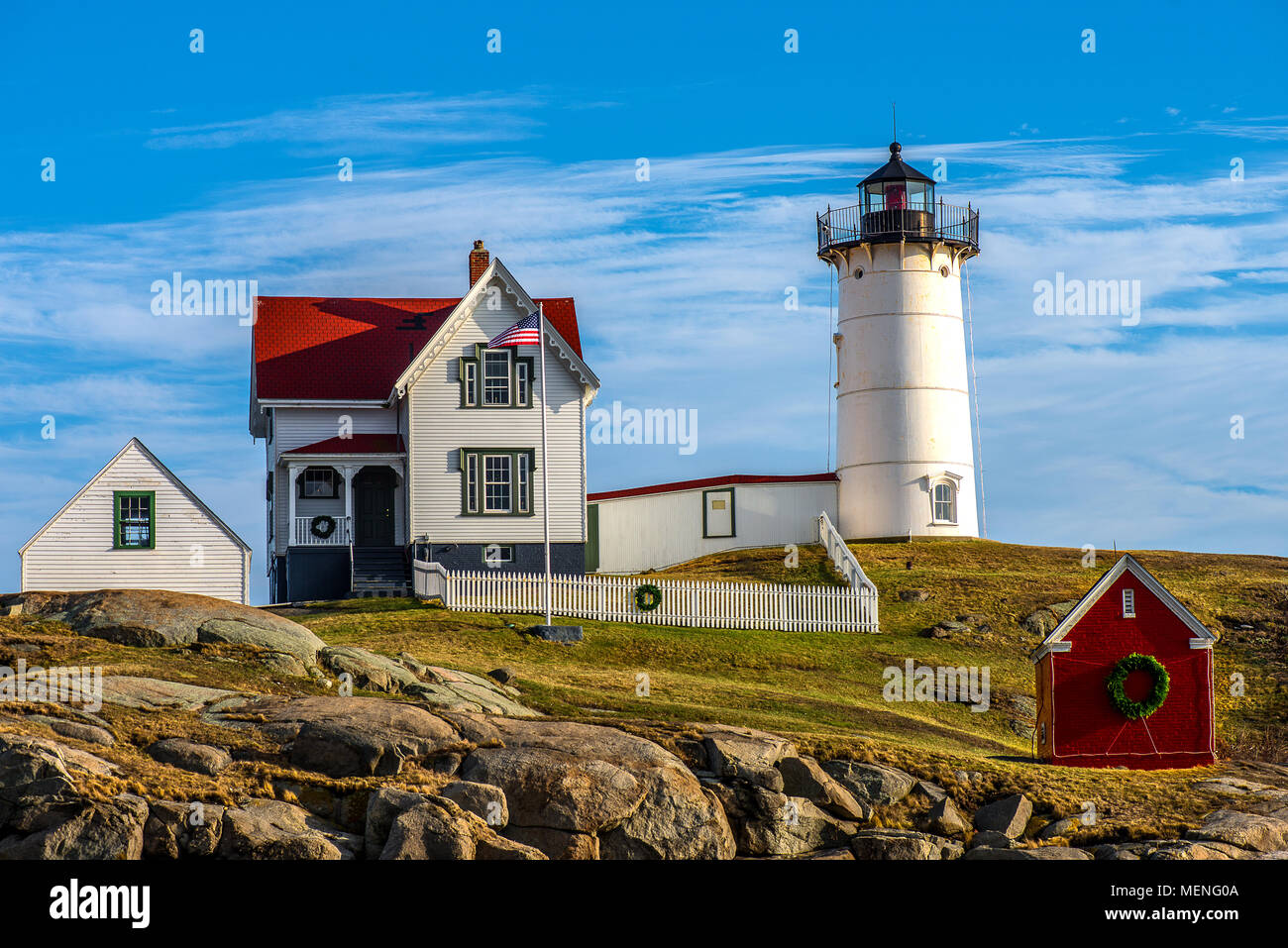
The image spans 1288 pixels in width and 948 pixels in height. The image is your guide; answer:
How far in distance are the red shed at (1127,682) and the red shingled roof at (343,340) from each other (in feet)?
66.0

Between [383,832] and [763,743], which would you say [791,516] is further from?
[383,832]

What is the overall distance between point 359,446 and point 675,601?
1027 centimetres

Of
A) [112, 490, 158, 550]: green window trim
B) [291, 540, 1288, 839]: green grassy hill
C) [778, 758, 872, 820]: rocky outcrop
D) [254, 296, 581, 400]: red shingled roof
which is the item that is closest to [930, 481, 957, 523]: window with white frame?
[291, 540, 1288, 839]: green grassy hill

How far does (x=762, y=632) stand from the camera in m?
35.5

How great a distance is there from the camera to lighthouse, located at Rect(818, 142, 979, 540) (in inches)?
1868

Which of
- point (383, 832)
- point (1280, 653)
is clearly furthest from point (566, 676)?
point (1280, 653)

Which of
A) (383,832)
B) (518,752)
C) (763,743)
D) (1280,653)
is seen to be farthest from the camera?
(1280,653)

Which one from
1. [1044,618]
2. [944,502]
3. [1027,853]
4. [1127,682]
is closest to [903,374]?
[944,502]

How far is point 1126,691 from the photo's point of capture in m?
25.4

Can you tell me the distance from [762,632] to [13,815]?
71.3 feet

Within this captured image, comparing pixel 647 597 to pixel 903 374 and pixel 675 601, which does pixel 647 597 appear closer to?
pixel 675 601

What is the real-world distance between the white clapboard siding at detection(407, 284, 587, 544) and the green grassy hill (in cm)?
426

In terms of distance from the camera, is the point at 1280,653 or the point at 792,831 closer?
the point at 792,831
